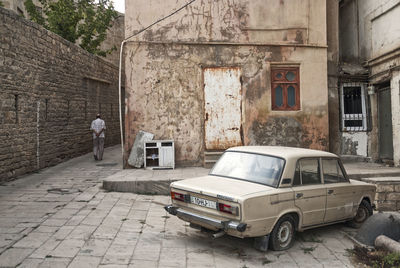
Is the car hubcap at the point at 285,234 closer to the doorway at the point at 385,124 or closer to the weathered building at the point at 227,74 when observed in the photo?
the weathered building at the point at 227,74

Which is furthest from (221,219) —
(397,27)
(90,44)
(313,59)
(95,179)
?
(90,44)

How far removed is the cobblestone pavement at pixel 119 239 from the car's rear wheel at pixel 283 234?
0.10m

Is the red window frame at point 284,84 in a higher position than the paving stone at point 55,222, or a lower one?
higher

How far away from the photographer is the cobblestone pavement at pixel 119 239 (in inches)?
185

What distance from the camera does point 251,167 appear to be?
556 cm

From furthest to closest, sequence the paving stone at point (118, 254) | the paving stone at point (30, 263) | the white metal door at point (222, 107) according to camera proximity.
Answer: the white metal door at point (222, 107) → the paving stone at point (118, 254) → the paving stone at point (30, 263)

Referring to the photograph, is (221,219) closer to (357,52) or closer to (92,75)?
(357,52)

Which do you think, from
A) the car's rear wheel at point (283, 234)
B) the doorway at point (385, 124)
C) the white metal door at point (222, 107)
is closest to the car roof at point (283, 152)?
→ the car's rear wheel at point (283, 234)

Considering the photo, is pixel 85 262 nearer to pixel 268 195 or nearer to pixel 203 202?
pixel 203 202

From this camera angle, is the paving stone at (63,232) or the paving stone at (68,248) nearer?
the paving stone at (68,248)

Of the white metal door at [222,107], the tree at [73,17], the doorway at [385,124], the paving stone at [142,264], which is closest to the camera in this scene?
the paving stone at [142,264]

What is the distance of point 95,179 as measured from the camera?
9.72 meters

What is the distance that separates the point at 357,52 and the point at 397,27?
7.86 ft

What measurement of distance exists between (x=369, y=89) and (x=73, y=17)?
13.9 m
